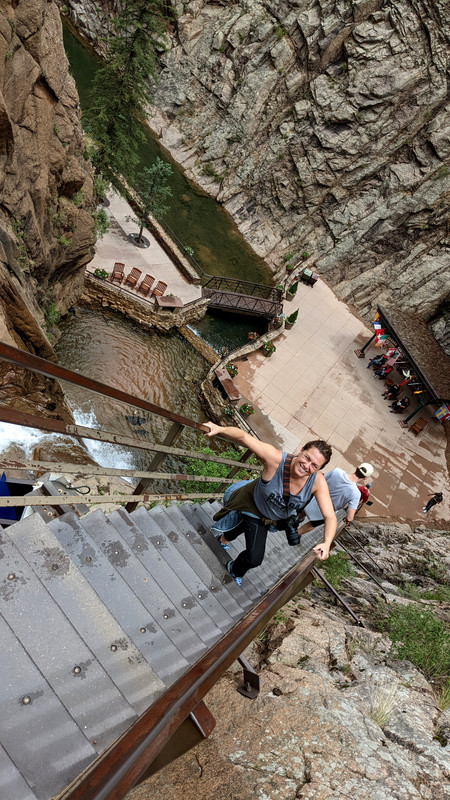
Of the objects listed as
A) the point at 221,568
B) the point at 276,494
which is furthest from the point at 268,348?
the point at 276,494

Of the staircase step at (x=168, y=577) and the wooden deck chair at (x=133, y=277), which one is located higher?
the staircase step at (x=168, y=577)

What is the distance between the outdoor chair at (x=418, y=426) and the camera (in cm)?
2167

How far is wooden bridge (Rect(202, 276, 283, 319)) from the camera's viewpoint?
869 inches

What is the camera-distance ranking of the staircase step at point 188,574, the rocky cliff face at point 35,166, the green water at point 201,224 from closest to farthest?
the staircase step at point 188,574 → the rocky cliff face at point 35,166 → the green water at point 201,224

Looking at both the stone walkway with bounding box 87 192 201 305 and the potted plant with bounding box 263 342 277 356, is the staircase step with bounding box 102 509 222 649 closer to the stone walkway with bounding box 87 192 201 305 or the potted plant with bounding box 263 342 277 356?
the stone walkway with bounding box 87 192 201 305

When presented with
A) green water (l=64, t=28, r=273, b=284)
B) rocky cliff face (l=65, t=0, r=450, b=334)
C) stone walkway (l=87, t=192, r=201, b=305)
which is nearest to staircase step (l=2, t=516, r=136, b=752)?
stone walkway (l=87, t=192, r=201, b=305)

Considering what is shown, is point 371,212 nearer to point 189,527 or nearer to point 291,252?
point 291,252

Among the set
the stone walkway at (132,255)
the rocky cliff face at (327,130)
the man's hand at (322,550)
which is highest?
the rocky cliff face at (327,130)

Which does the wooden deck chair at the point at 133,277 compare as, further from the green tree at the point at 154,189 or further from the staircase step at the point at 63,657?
the staircase step at the point at 63,657

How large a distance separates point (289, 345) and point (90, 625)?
20.5 meters

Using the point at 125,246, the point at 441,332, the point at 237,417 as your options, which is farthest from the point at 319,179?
the point at 237,417

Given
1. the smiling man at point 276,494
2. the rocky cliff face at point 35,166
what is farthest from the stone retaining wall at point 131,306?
the smiling man at point 276,494

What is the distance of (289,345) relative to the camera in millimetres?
22172

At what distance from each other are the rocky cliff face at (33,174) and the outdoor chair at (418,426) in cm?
1717
